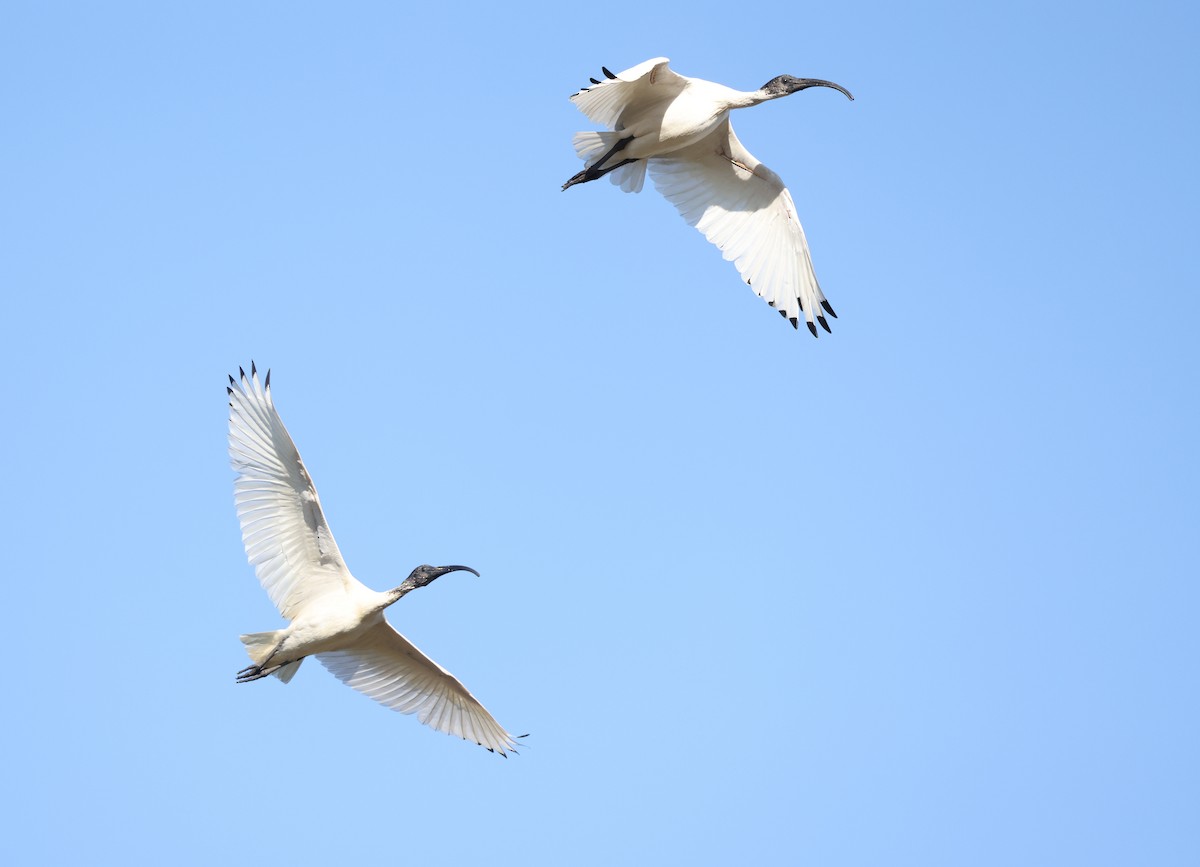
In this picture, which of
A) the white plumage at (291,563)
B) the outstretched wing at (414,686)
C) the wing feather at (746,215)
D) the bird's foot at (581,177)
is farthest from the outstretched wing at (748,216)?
the outstretched wing at (414,686)

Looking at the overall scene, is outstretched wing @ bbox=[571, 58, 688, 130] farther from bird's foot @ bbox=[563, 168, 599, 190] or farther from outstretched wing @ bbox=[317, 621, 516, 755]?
outstretched wing @ bbox=[317, 621, 516, 755]

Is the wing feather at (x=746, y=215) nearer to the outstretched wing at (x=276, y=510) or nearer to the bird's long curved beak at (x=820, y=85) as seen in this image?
the bird's long curved beak at (x=820, y=85)

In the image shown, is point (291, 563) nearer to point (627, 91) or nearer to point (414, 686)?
point (414, 686)

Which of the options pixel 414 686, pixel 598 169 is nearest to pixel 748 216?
pixel 598 169

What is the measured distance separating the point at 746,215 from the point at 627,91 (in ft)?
9.08

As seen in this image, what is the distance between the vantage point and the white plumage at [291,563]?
13.0m

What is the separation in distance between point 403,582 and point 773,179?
5.54m

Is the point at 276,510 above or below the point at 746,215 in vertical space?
below

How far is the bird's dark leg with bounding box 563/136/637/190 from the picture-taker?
47.4ft

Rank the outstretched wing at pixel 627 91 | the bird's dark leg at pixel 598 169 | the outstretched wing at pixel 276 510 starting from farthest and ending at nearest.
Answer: the bird's dark leg at pixel 598 169 < the outstretched wing at pixel 627 91 < the outstretched wing at pixel 276 510

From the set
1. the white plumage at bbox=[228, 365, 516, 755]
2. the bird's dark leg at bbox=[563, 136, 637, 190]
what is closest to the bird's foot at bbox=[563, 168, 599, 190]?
the bird's dark leg at bbox=[563, 136, 637, 190]

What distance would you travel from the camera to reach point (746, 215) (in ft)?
52.5

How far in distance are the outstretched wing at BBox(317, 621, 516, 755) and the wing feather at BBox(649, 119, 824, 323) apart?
4.96 metres

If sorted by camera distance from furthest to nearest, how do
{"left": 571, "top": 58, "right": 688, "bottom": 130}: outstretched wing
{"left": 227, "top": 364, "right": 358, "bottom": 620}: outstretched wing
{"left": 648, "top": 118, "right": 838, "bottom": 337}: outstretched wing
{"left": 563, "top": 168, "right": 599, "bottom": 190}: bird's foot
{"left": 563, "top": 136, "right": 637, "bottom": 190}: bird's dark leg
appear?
{"left": 648, "top": 118, "right": 838, "bottom": 337}: outstretched wing < {"left": 563, "top": 168, "right": 599, "bottom": 190}: bird's foot < {"left": 563, "top": 136, "right": 637, "bottom": 190}: bird's dark leg < {"left": 571, "top": 58, "right": 688, "bottom": 130}: outstretched wing < {"left": 227, "top": 364, "right": 358, "bottom": 620}: outstretched wing
